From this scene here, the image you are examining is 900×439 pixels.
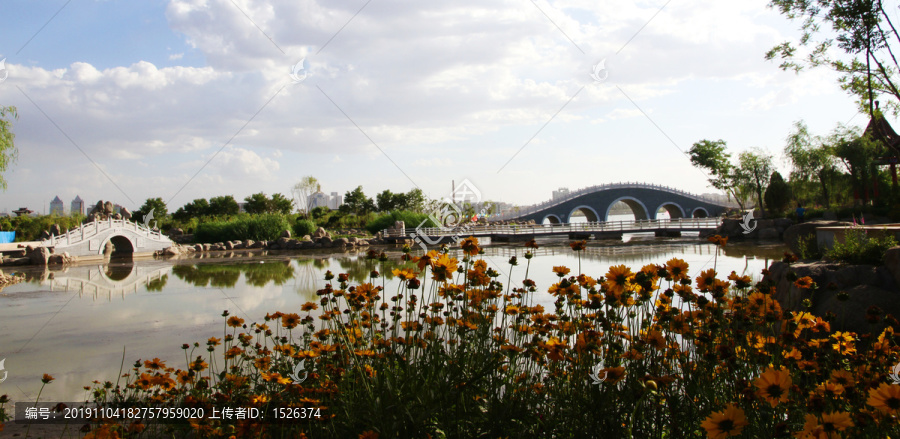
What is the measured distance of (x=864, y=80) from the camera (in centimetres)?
872

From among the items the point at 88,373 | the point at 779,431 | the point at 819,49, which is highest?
the point at 819,49

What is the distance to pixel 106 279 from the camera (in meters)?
11.8

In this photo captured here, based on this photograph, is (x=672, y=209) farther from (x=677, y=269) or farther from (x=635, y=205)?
(x=677, y=269)

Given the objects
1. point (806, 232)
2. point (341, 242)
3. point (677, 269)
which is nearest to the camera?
point (677, 269)

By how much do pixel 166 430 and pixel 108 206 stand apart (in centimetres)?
2368

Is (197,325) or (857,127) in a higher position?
(857,127)

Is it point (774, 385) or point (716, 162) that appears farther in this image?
point (716, 162)

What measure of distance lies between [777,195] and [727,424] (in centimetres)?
2452

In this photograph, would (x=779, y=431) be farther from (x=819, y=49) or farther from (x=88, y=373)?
(x=819, y=49)

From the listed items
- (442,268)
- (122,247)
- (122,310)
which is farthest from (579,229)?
(442,268)

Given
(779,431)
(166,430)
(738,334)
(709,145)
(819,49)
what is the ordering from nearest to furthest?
(779,431) → (738,334) → (166,430) → (819,49) → (709,145)

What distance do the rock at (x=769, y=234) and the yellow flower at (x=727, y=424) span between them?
20464mm

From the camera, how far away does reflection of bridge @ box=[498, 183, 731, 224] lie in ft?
139

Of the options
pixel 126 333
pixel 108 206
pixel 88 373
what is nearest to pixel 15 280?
pixel 126 333
